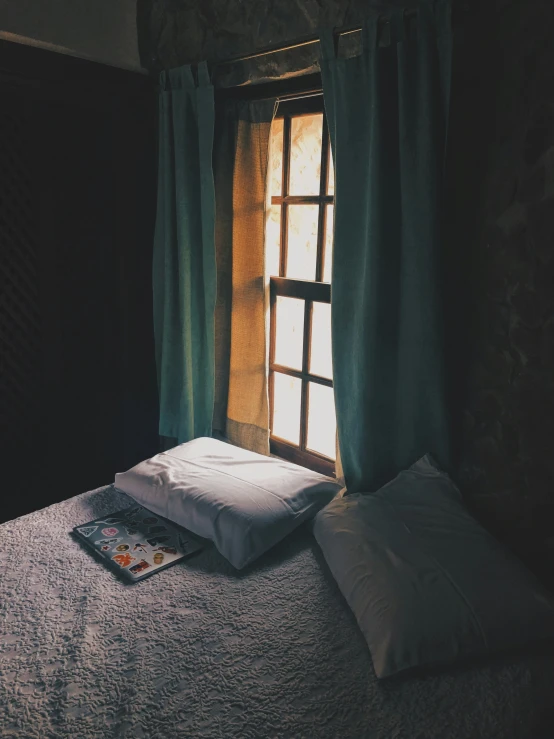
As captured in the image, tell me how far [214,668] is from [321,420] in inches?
49.3

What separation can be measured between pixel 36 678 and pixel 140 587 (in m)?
0.35

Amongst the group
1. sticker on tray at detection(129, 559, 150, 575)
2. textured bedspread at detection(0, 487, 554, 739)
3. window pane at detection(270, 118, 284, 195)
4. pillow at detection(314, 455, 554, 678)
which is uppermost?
window pane at detection(270, 118, 284, 195)

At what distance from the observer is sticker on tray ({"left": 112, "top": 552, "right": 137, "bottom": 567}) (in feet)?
5.40

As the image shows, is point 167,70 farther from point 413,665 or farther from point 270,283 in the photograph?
point 413,665

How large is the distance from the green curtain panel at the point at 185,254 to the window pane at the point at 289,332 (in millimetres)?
286

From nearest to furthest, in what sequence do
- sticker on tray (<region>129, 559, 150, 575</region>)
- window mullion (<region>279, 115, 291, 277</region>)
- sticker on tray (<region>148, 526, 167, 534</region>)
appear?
sticker on tray (<region>129, 559, 150, 575</region>) → sticker on tray (<region>148, 526, 167, 534</region>) → window mullion (<region>279, 115, 291, 277</region>)

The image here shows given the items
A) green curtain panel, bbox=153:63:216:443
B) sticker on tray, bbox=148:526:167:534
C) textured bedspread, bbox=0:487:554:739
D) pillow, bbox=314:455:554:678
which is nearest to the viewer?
textured bedspread, bbox=0:487:554:739

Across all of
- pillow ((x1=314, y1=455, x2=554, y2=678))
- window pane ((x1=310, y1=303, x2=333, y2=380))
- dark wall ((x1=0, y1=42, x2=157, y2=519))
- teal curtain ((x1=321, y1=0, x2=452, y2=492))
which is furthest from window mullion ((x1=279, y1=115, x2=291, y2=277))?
pillow ((x1=314, y1=455, x2=554, y2=678))

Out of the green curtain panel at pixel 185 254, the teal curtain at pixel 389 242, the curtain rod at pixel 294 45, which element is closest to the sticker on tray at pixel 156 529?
the teal curtain at pixel 389 242

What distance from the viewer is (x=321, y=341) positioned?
7.73 feet

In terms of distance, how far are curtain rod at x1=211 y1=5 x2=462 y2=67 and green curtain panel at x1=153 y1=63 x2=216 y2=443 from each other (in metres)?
0.14

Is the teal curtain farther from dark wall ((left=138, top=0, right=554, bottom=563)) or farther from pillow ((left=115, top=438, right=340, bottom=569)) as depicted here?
pillow ((left=115, top=438, right=340, bottom=569))

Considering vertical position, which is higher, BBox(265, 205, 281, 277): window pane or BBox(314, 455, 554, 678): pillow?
BBox(265, 205, 281, 277): window pane

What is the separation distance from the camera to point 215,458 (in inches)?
80.9
